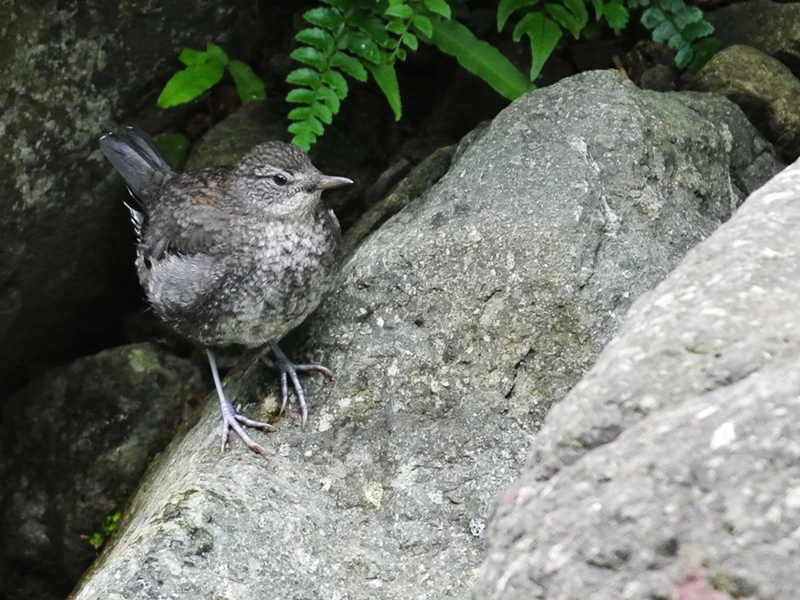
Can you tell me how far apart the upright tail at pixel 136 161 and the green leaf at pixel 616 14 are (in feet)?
7.92

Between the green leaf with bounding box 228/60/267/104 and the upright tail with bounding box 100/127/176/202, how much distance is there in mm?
757

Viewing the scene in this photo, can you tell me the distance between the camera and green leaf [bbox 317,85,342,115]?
197 inches

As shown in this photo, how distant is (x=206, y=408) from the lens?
196 inches

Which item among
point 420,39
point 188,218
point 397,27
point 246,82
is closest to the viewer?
point 188,218

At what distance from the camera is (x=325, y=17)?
505 centimetres

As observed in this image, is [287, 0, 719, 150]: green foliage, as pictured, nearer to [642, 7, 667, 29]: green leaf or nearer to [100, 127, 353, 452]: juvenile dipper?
[642, 7, 667, 29]: green leaf

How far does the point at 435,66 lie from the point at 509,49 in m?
0.49

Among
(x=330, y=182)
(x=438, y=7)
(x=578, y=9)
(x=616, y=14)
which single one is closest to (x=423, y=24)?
(x=438, y=7)

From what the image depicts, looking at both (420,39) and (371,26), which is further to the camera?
(420,39)

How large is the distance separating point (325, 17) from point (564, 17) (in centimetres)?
123

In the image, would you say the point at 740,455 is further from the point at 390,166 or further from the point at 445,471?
the point at 390,166

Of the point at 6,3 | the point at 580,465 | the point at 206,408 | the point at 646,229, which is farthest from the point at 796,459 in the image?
the point at 6,3

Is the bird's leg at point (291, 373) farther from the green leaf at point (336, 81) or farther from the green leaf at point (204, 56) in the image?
the green leaf at point (204, 56)

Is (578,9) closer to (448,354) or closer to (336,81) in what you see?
(336,81)
